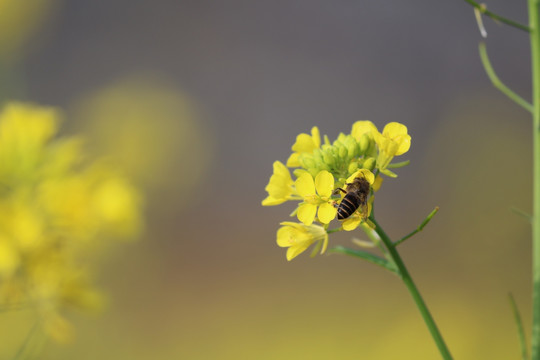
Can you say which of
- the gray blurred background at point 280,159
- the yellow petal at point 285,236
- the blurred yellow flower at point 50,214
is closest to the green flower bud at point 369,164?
the yellow petal at point 285,236

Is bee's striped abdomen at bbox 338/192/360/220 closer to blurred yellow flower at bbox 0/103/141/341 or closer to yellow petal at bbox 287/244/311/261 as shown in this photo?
yellow petal at bbox 287/244/311/261

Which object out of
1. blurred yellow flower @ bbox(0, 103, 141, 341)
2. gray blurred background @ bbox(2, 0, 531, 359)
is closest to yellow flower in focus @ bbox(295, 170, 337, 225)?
blurred yellow flower @ bbox(0, 103, 141, 341)

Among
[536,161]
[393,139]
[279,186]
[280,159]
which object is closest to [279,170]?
[279,186]

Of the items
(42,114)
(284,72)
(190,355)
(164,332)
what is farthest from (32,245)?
(284,72)

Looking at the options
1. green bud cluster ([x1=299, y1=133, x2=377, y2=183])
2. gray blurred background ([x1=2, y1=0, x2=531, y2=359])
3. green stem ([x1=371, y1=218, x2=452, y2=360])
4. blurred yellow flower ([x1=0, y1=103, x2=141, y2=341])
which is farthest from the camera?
gray blurred background ([x1=2, y1=0, x2=531, y2=359])

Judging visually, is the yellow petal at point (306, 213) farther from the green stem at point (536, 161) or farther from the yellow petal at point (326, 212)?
the green stem at point (536, 161)

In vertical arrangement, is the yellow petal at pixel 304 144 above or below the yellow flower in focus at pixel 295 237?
above
